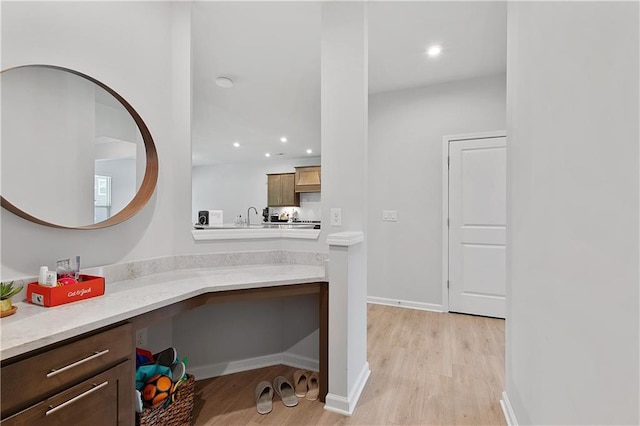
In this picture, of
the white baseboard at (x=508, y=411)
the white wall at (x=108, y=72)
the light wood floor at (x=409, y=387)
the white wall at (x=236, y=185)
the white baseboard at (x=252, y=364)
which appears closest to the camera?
the white wall at (x=108, y=72)

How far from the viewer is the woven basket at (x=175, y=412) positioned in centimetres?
135

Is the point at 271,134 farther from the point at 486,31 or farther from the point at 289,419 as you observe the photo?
the point at 289,419

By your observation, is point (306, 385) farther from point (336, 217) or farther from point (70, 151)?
point (70, 151)

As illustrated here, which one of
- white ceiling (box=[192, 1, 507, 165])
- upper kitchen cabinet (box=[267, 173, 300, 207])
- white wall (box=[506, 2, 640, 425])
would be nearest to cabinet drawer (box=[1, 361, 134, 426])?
white wall (box=[506, 2, 640, 425])

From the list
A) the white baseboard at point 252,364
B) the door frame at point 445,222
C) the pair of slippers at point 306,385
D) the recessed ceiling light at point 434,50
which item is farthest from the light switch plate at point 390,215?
the pair of slippers at point 306,385

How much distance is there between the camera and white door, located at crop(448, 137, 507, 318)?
3.25 metres

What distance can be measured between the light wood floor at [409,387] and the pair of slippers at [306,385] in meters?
0.05

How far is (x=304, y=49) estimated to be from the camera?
2.90 meters

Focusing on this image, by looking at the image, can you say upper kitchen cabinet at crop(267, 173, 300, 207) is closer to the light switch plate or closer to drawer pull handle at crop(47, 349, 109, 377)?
the light switch plate

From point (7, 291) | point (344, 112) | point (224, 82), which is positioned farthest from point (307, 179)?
point (7, 291)

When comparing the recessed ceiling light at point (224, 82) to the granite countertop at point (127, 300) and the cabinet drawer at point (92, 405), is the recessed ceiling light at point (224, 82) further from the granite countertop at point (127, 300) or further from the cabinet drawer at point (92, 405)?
the cabinet drawer at point (92, 405)

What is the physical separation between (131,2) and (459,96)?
315 centimetres

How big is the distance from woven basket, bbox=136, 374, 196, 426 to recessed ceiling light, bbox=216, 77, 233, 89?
3.14 metres

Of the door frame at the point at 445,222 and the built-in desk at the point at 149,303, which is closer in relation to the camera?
the built-in desk at the point at 149,303
